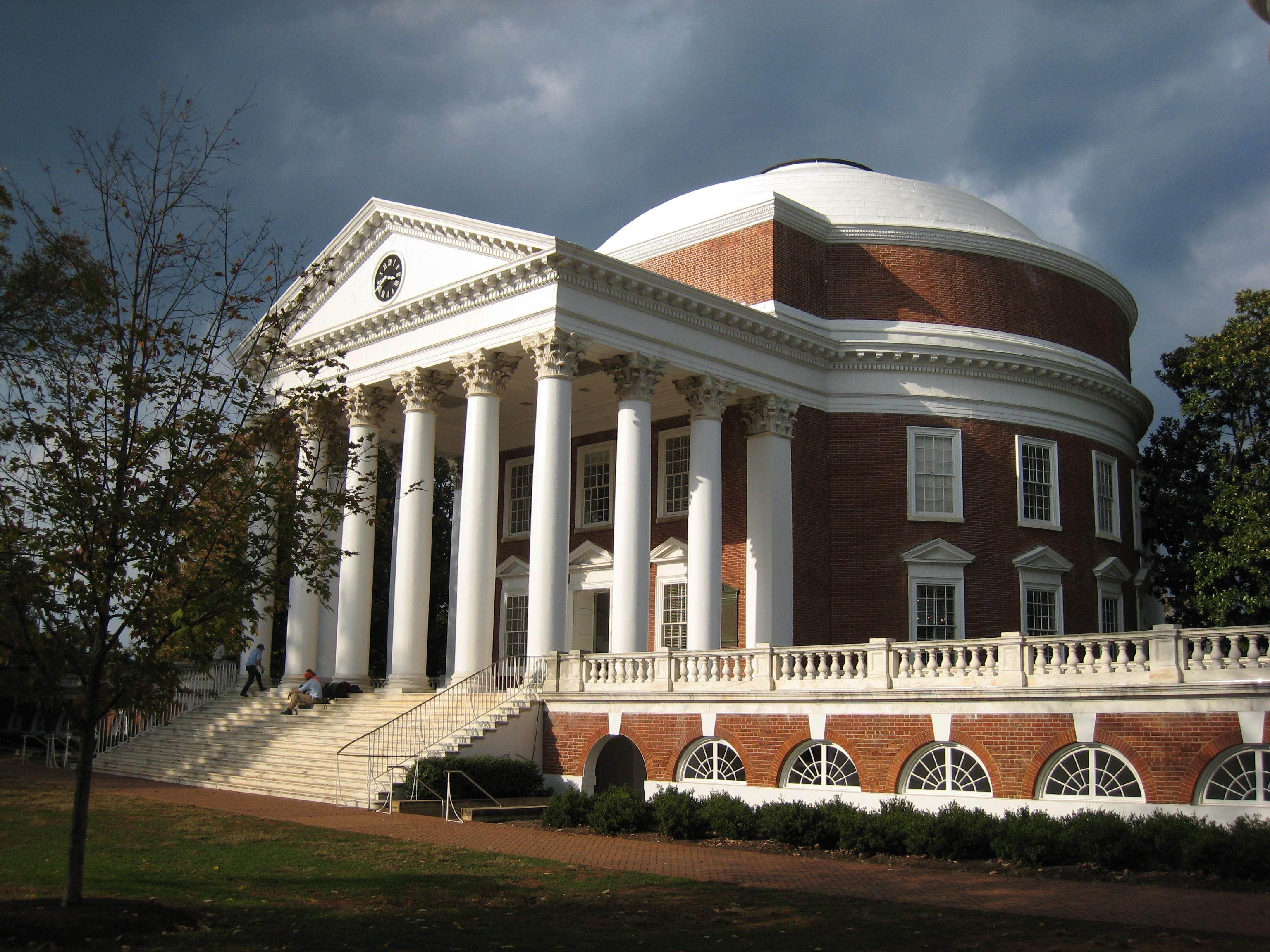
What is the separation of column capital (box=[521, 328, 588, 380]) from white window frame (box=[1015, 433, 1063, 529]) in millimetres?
14003

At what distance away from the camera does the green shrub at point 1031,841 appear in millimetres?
17750

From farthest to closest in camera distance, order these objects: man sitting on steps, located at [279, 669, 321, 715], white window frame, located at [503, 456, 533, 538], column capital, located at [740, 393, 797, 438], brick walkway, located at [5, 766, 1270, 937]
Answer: white window frame, located at [503, 456, 533, 538] → column capital, located at [740, 393, 797, 438] → man sitting on steps, located at [279, 669, 321, 715] → brick walkway, located at [5, 766, 1270, 937]

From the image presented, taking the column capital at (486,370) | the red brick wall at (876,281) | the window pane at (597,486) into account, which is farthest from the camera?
the window pane at (597,486)

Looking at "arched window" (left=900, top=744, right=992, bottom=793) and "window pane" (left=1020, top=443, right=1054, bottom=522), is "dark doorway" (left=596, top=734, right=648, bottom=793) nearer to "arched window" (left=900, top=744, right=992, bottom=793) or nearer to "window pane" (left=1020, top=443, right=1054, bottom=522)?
"arched window" (left=900, top=744, right=992, bottom=793)

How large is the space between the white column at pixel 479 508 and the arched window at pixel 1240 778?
1573cm

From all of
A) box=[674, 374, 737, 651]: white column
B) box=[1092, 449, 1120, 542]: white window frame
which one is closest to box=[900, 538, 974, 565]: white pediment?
box=[1092, 449, 1120, 542]: white window frame

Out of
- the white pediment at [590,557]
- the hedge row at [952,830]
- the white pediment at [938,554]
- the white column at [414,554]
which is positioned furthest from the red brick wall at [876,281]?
the hedge row at [952,830]

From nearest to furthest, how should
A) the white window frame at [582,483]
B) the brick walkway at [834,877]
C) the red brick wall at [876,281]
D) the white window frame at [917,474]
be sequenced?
the brick walkway at [834,877]
the white window frame at [917,474]
the red brick wall at [876,281]
the white window frame at [582,483]

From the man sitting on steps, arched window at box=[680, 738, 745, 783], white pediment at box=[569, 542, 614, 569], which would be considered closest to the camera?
arched window at box=[680, 738, 745, 783]

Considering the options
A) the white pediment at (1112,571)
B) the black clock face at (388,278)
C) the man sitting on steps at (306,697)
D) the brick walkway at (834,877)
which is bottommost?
the brick walkway at (834,877)

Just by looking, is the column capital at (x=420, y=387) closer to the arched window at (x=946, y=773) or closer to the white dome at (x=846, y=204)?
the white dome at (x=846, y=204)

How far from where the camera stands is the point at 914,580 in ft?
111

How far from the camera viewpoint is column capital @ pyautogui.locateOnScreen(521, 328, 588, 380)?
2847 cm

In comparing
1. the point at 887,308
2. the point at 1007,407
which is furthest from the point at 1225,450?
the point at 887,308
